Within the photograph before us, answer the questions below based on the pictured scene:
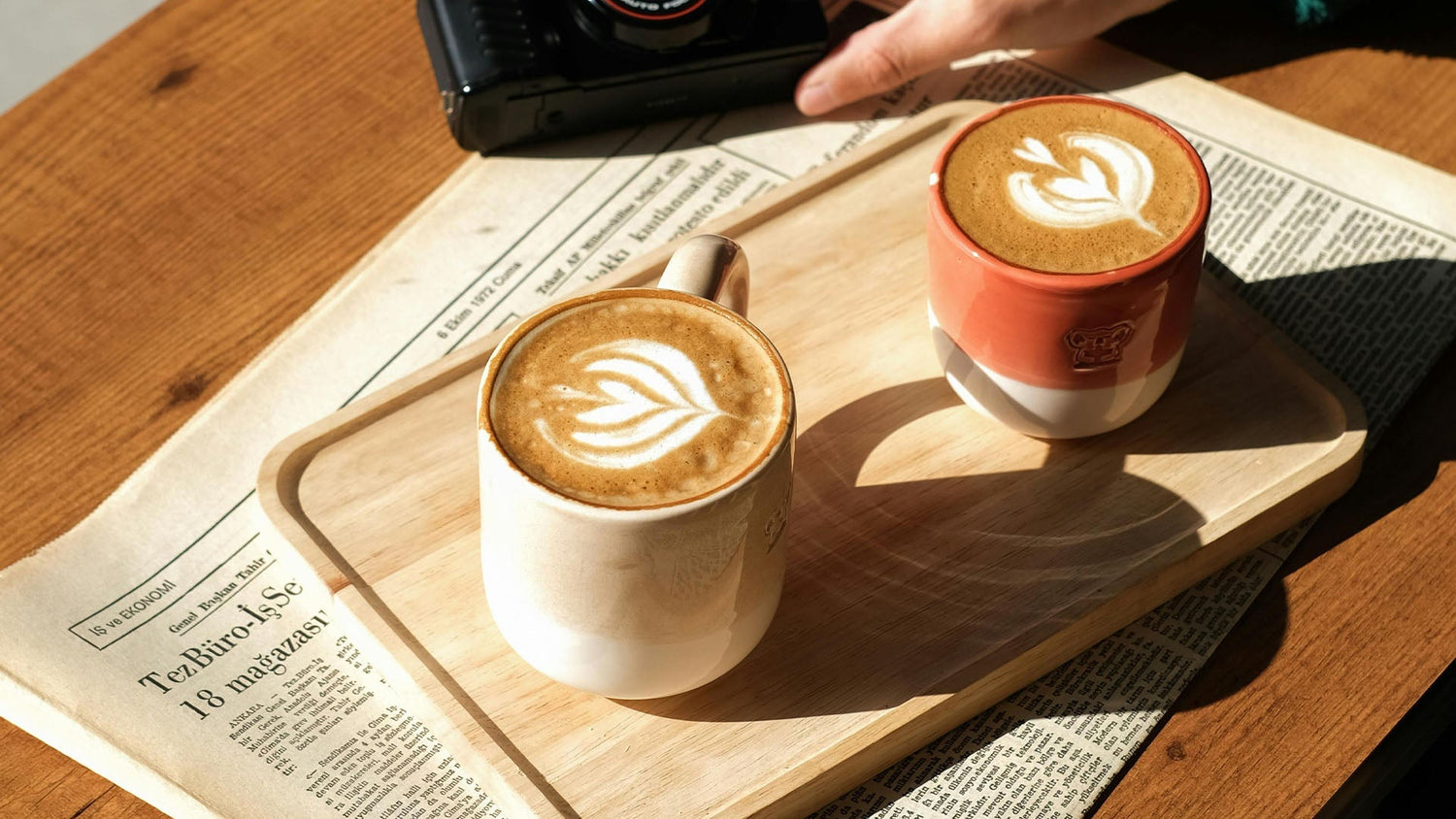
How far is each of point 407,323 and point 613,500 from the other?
327 mm

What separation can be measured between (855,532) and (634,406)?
0.17m

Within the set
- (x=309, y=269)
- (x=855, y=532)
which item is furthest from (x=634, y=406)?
(x=309, y=269)

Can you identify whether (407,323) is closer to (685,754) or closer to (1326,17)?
(685,754)

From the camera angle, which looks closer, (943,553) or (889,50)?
(943,553)

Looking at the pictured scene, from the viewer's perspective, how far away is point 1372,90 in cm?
88

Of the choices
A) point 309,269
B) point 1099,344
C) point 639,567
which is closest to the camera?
point 639,567

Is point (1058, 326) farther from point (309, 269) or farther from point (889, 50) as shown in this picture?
point (309, 269)

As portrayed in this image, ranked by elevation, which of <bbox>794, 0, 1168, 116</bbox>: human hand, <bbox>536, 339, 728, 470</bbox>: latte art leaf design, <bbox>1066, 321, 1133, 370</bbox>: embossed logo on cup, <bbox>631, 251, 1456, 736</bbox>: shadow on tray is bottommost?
<bbox>631, 251, 1456, 736</bbox>: shadow on tray

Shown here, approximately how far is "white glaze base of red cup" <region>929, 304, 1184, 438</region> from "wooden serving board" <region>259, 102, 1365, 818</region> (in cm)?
2

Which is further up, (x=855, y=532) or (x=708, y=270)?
(x=708, y=270)

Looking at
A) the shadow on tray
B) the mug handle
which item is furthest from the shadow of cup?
the mug handle

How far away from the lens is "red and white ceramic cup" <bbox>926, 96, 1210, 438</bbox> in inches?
22.4

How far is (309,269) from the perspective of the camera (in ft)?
2.59

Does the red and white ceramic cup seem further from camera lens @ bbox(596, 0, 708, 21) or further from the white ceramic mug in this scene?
camera lens @ bbox(596, 0, 708, 21)
